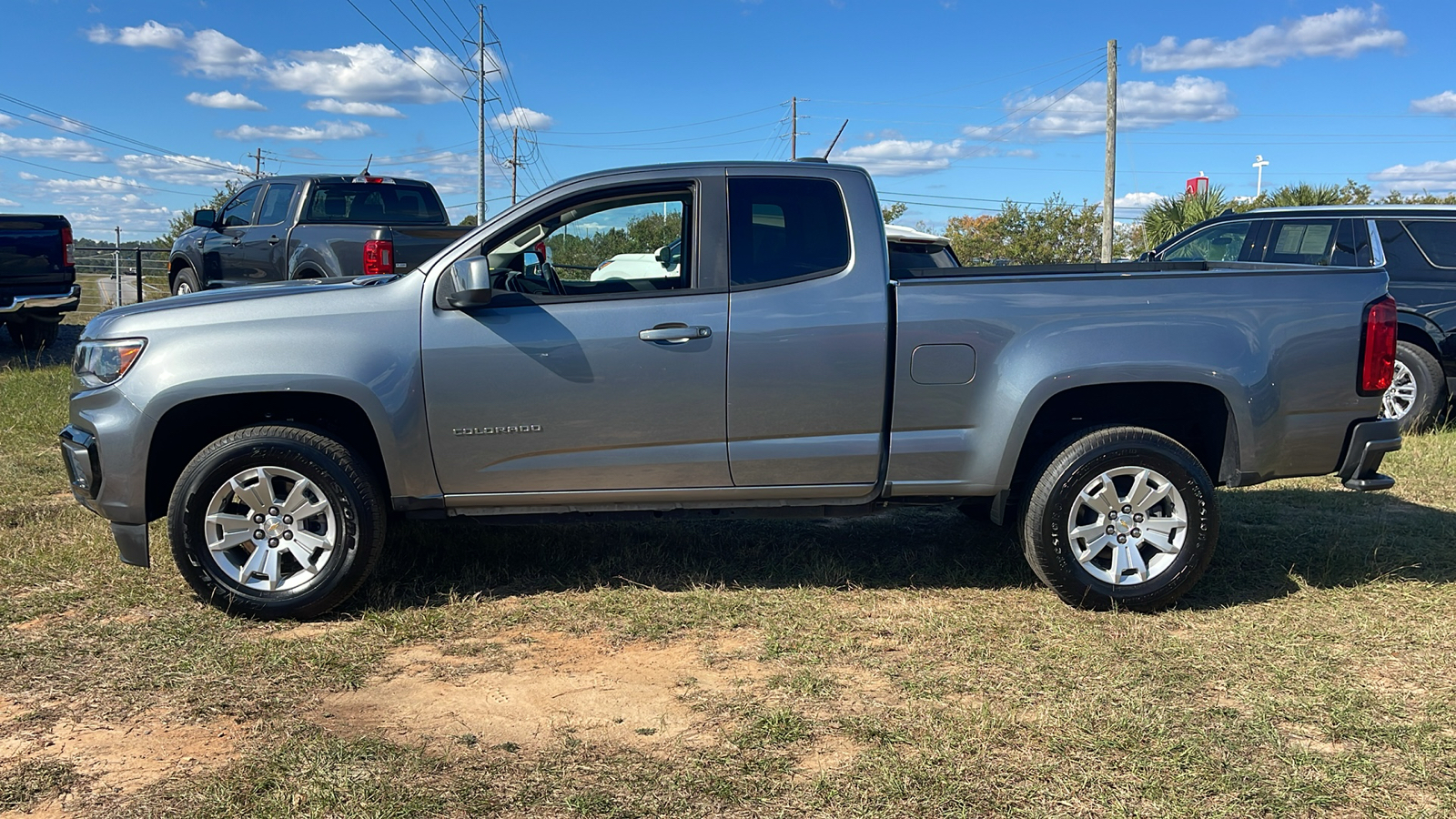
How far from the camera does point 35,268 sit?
39.9 feet

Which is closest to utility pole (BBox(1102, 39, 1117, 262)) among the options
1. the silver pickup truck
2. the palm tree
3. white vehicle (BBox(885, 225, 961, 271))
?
the palm tree

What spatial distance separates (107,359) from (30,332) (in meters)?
10.8

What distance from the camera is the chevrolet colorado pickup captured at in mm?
11930

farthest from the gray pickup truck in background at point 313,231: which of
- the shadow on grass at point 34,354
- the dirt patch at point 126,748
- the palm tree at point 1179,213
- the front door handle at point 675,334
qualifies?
the palm tree at point 1179,213

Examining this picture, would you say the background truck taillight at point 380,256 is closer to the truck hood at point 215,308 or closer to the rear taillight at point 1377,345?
the truck hood at point 215,308

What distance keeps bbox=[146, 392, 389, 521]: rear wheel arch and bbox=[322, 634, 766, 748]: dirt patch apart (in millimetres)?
990

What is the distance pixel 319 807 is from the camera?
121 inches

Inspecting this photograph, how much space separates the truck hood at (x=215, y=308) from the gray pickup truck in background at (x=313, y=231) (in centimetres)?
502

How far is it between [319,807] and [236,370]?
2.07 meters

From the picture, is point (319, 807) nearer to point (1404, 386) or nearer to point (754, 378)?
point (754, 378)

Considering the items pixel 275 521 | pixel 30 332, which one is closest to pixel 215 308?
pixel 275 521

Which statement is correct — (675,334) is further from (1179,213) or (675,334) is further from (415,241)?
(1179,213)

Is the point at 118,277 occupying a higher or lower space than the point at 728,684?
higher

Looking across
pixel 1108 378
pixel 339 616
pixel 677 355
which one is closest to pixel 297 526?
pixel 339 616
